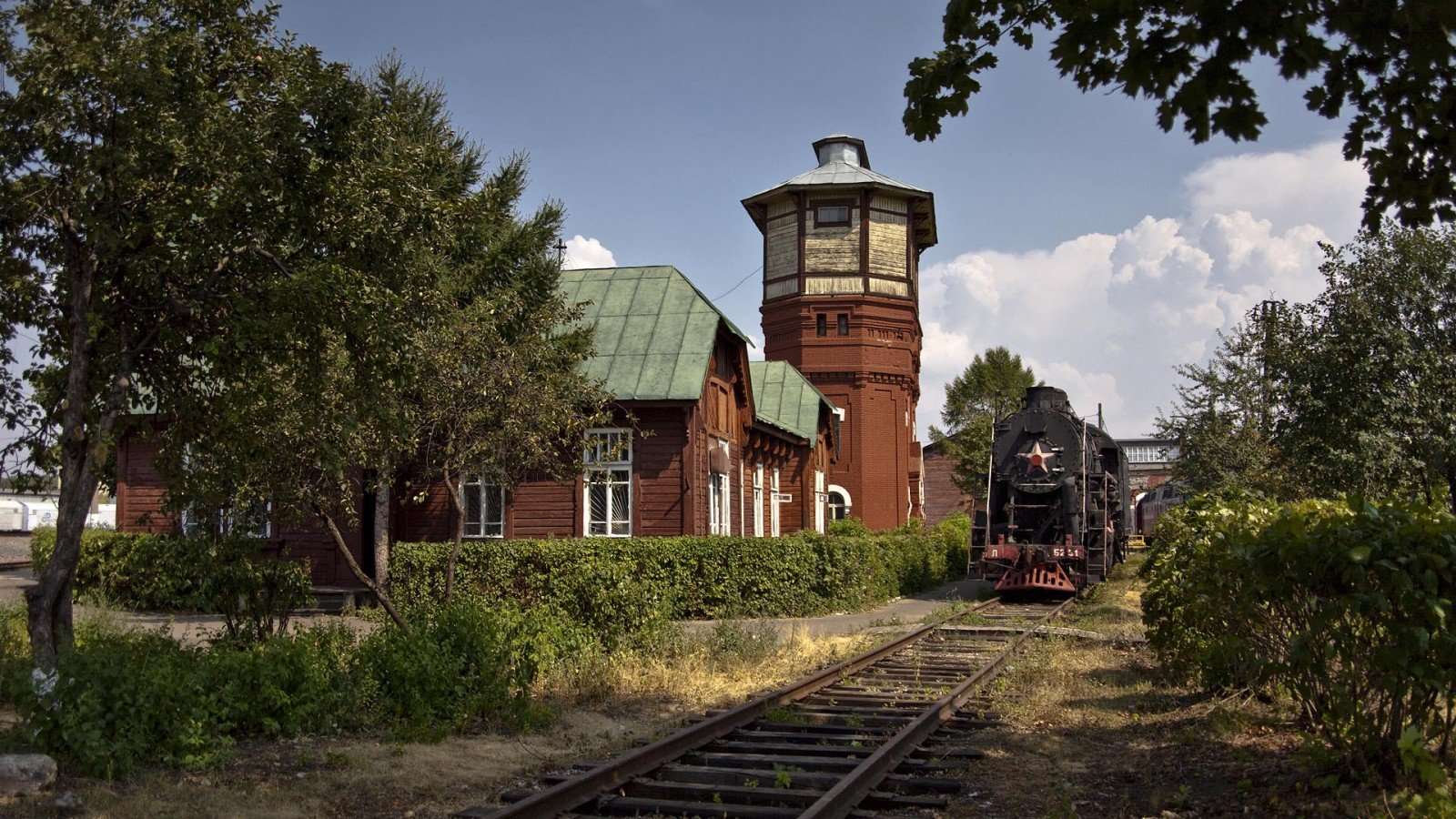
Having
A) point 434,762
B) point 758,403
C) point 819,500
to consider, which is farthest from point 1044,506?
point 434,762

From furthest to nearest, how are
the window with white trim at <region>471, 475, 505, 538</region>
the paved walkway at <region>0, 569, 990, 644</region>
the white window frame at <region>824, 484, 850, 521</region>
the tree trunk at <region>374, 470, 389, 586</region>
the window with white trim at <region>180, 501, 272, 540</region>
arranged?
the white window frame at <region>824, 484, 850, 521</region>, the window with white trim at <region>471, 475, 505, 538</region>, the tree trunk at <region>374, 470, 389, 586</region>, the paved walkway at <region>0, 569, 990, 644</region>, the window with white trim at <region>180, 501, 272, 540</region>

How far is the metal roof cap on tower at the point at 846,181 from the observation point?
139ft

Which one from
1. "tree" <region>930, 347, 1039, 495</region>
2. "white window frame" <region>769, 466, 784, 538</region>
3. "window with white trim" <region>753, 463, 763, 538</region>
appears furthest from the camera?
"tree" <region>930, 347, 1039, 495</region>

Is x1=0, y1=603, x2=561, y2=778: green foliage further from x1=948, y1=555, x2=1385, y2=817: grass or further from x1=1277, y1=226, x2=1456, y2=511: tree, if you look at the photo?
x1=1277, y1=226, x2=1456, y2=511: tree

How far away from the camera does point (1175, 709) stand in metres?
10.2

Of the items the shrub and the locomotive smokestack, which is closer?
the shrub

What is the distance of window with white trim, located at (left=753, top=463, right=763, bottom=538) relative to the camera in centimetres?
3028

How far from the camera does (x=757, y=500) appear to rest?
3073cm

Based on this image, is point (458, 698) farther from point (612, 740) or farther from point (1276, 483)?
point (1276, 483)

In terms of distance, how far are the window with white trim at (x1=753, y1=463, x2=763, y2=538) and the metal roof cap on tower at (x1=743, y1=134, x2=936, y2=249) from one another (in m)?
15.2

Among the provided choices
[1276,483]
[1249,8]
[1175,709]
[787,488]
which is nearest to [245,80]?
[1249,8]

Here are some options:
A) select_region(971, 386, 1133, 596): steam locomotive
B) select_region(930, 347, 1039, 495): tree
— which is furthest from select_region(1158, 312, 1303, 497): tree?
select_region(930, 347, 1039, 495): tree

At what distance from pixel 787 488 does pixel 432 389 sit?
2328 centimetres

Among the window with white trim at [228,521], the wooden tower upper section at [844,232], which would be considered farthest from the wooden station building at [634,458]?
the wooden tower upper section at [844,232]
